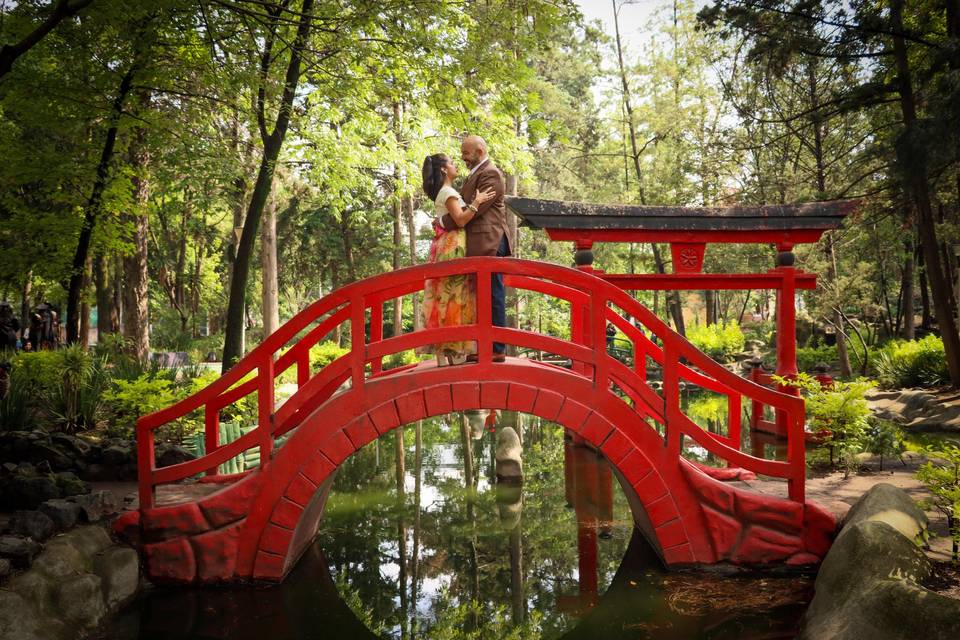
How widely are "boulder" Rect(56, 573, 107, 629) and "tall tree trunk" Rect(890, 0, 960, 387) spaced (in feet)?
37.0

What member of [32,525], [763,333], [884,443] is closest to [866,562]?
[884,443]

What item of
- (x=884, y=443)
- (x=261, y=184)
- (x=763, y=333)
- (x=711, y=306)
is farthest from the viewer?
(x=711, y=306)

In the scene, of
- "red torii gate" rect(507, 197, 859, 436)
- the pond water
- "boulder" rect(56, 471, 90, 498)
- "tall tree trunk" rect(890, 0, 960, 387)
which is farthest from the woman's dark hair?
"tall tree trunk" rect(890, 0, 960, 387)

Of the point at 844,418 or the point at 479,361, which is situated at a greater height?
the point at 479,361

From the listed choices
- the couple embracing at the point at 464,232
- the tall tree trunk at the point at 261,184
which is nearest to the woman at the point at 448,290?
the couple embracing at the point at 464,232

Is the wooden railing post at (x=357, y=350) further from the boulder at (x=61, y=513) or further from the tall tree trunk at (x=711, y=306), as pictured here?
the tall tree trunk at (x=711, y=306)

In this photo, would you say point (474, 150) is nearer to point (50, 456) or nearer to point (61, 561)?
point (61, 561)

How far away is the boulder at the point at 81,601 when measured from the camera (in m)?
4.89

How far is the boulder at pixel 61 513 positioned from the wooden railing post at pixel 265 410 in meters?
1.63

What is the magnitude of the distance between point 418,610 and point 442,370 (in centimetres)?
208

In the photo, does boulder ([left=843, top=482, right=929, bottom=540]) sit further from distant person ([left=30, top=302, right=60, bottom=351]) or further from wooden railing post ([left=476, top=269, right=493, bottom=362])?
distant person ([left=30, top=302, right=60, bottom=351])

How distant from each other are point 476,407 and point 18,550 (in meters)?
3.54

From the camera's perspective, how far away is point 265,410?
18.9 ft

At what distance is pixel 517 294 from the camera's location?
919 inches
